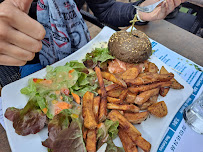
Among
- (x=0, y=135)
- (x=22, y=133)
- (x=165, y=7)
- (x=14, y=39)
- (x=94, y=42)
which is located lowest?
(x=0, y=135)

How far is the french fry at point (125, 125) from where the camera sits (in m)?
0.98

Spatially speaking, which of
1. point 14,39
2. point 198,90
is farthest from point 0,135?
point 198,90

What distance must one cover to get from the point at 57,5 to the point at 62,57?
46 centimetres

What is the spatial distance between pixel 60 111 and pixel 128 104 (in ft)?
1.66

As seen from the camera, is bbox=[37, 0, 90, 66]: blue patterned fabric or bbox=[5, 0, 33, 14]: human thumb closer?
bbox=[5, 0, 33, 14]: human thumb

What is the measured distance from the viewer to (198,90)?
1443 mm

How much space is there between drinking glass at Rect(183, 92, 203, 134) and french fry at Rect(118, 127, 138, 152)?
0.53m

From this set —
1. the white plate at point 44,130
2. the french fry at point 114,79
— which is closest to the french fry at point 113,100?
the french fry at point 114,79

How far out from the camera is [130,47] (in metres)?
1.34

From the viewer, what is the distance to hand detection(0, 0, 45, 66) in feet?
1.86

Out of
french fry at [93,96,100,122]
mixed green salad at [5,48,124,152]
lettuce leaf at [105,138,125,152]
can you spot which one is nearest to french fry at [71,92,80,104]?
mixed green salad at [5,48,124,152]

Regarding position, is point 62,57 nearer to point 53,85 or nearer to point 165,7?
point 53,85

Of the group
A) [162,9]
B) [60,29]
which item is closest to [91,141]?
[60,29]

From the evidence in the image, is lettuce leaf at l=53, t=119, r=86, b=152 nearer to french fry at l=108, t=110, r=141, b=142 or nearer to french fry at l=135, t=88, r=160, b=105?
french fry at l=108, t=110, r=141, b=142
